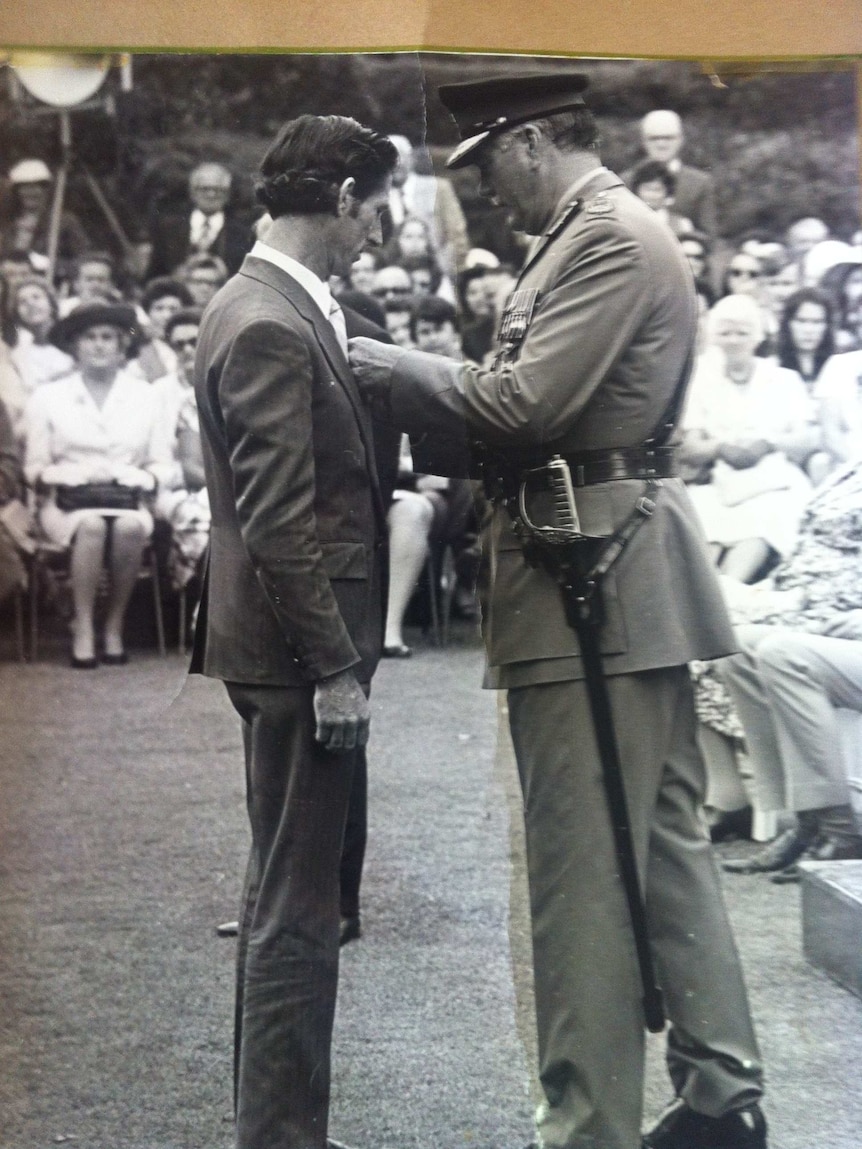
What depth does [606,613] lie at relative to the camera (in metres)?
1.69

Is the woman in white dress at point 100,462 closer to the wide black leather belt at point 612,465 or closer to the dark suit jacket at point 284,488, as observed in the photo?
the dark suit jacket at point 284,488

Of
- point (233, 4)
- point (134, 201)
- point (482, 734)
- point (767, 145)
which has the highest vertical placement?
point (233, 4)

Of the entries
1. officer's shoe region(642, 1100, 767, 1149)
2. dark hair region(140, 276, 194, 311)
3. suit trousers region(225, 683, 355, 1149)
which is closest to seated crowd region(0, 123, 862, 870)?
dark hair region(140, 276, 194, 311)

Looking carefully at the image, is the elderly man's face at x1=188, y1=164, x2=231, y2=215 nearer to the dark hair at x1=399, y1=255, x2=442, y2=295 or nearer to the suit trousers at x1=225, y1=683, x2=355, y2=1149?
the dark hair at x1=399, y1=255, x2=442, y2=295

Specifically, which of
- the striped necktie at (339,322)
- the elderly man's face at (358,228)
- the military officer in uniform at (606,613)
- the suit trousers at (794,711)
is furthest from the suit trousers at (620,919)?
the elderly man's face at (358,228)

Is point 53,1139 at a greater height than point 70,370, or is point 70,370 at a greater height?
point 70,370

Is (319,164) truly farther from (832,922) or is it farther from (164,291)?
(832,922)

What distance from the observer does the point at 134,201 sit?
175 cm

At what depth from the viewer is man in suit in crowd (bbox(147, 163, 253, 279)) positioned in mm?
1697

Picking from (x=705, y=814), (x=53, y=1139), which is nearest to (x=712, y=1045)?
(x=705, y=814)

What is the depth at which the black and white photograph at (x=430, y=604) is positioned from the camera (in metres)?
1.65

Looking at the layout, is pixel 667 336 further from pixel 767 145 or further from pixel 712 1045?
pixel 712 1045

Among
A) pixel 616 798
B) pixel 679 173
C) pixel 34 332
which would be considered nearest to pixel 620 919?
pixel 616 798

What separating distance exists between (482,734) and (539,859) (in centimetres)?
21
